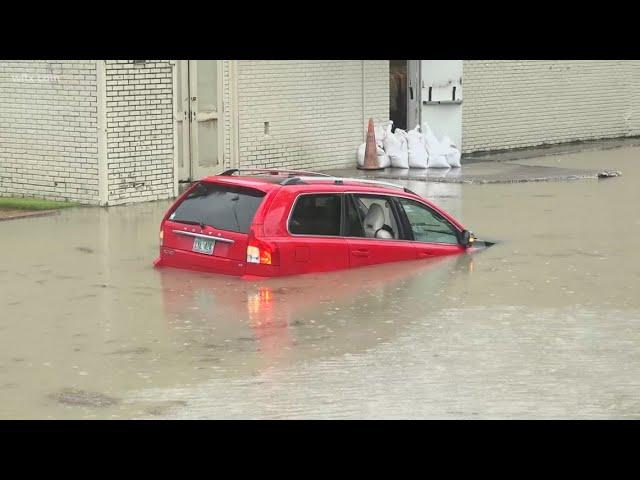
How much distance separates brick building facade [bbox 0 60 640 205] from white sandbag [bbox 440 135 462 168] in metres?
1.20

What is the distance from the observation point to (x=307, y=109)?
24297mm

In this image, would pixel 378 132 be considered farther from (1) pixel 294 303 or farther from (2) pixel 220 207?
(1) pixel 294 303

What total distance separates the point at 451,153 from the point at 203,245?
476 inches

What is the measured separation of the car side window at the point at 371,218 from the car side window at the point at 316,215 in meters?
0.17

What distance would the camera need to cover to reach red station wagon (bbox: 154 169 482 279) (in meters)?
14.2

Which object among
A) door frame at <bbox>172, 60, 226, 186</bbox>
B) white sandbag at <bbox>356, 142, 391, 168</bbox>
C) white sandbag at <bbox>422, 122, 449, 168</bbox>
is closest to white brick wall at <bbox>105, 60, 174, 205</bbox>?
door frame at <bbox>172, 60, 226, 186</bbox>

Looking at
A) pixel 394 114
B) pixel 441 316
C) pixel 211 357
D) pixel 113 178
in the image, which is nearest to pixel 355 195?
pixel 441 316

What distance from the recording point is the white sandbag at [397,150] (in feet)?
83.0

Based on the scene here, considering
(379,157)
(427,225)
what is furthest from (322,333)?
(379,157)

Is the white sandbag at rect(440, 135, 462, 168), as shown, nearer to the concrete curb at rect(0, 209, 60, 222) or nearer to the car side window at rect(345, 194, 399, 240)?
the concrete curb at rect(0, 209, 60, 222)

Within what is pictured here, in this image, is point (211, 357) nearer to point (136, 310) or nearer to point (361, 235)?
point (136, 310)

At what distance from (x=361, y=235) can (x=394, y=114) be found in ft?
42.4

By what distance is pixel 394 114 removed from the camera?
27781 millimetres

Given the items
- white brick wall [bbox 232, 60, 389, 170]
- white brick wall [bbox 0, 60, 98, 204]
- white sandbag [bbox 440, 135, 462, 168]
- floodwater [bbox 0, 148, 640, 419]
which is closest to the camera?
floodwater [bbox 0, 148, 640, 419]
